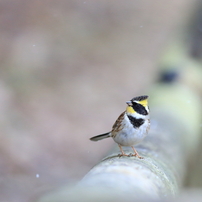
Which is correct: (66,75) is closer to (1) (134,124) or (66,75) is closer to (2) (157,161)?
(1) (134,124)

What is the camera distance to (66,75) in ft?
33.4

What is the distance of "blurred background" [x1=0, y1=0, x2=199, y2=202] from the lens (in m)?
7.38

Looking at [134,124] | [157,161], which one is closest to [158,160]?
[157,161]

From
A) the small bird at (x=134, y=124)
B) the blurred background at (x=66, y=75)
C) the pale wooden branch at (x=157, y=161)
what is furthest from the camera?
the blurred background at (x=66, y=75)

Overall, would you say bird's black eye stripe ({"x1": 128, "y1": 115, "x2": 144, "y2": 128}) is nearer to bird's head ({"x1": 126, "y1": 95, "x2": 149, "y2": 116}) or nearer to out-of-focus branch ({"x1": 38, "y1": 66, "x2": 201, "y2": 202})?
bird's head ({"x1": 126, "y1": 95, "x2": 149, "y2": 116})

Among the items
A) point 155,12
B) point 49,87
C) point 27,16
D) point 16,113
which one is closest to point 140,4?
point 155,12

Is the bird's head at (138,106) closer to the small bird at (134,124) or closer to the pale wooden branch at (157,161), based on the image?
the small bird at (134,124)

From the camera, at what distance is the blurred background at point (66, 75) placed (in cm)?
738

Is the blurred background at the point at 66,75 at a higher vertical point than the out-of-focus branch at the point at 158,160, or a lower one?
higher

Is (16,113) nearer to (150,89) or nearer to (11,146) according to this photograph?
(11,146)

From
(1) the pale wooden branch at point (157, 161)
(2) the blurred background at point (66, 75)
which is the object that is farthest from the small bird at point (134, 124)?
(2) the blurred background at point (66, 75)

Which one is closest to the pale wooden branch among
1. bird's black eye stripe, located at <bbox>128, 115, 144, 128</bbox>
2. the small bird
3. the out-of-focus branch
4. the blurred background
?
the out-of-focus branch

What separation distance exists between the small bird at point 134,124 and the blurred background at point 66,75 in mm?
1910

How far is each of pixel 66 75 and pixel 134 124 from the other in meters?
6.42
